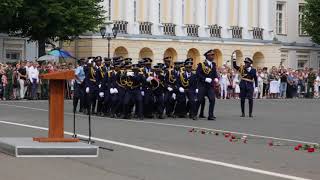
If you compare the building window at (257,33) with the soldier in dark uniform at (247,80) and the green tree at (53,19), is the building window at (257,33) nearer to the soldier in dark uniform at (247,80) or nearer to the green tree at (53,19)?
the green tree at (53,19)

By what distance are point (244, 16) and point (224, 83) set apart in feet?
81.6

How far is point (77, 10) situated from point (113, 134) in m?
28.7

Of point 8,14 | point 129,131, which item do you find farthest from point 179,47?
point 129,131

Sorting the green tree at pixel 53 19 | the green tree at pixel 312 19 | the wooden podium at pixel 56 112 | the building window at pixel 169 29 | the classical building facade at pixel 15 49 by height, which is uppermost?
the green tree at pixel 312 19

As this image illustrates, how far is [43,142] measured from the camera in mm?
14344

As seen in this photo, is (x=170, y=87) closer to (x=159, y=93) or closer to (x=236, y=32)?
(x=159, y=93)

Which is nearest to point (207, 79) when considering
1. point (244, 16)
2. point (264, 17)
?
point (244, 16)

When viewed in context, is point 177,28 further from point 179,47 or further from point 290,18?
point 290,18

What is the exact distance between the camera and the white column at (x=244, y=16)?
68562 millimetres

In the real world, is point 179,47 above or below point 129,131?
above

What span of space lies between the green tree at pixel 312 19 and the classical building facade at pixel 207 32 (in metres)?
3.90

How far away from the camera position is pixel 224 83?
4491cm

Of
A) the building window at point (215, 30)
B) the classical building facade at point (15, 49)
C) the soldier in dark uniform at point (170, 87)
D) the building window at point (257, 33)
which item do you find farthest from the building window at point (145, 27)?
the soldier in dark uniform at point (170, 87)

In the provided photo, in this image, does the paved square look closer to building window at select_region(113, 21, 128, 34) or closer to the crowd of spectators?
the crowd of spectators
